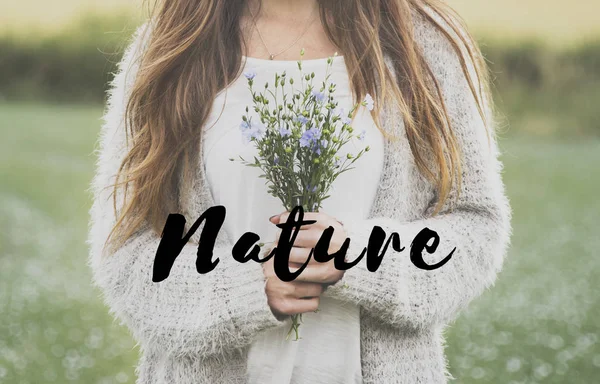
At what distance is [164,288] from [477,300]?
5.96 metres

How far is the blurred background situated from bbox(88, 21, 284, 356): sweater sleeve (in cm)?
24

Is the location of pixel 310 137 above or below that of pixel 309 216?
above

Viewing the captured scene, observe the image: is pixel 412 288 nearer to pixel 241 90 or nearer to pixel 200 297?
pixel 200 297

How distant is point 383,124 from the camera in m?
1.99

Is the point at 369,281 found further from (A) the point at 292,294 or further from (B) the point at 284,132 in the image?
(B) the point at 284,132

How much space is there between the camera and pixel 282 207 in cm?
196

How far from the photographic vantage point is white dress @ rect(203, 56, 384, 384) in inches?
74.4

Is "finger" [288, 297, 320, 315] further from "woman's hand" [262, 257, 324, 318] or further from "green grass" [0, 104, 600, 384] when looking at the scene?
"green grass" [0, 104, 600, 384]

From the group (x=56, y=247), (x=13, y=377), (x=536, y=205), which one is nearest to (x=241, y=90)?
(x=13, y=377)

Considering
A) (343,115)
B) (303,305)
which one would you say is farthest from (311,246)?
(343,115)

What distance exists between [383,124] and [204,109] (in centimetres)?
43

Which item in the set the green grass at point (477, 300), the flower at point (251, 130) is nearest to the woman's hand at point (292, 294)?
the flower at point (251, 130)

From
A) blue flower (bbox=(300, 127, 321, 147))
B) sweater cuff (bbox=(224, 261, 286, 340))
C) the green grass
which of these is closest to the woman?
sweater cuff (bbox=(224, 261, 286, 340))

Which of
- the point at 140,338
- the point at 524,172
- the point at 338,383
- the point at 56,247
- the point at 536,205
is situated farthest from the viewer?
the point at 524,172
